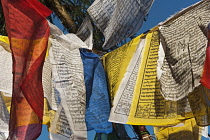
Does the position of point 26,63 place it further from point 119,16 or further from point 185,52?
point 185,52

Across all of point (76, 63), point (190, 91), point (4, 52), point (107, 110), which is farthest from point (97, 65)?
point (190, 91)

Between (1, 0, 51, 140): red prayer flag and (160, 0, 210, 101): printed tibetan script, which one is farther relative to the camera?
(1, 0, 51, 140): red prayer flag

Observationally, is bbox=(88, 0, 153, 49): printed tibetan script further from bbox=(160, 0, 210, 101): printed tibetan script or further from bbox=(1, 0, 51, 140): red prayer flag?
bbox=(1, 0, 51, 140): red prayer flag

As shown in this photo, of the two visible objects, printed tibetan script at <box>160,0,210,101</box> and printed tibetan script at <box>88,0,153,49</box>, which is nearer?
printed tibetan script at <box>160,0,210,101</box>

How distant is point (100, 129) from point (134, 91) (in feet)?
0.81

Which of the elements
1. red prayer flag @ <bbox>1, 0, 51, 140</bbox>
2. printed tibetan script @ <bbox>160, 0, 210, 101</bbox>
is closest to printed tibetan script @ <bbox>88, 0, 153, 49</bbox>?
printed tibetan script @ <bbox>160, 0, 210, 101</bbox>

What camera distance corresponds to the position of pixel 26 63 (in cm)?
149

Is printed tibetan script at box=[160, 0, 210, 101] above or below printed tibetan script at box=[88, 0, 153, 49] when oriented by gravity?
below

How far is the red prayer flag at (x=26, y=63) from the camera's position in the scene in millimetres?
1435

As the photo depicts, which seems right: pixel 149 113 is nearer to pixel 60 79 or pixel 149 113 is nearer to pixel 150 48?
pixel 150 48

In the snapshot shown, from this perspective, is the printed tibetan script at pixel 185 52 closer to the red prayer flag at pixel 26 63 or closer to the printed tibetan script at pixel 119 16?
the printed tibetan script at pixel 119 16

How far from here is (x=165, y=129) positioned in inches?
82.5

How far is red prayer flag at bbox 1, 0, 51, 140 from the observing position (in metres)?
1.43

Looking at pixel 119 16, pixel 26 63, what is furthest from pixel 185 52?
pixel 26 63
